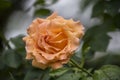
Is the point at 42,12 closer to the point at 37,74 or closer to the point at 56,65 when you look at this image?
the point at 37,74

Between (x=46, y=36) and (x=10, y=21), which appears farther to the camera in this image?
(x=10, y=21)

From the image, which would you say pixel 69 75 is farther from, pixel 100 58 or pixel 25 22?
pixel 25 22

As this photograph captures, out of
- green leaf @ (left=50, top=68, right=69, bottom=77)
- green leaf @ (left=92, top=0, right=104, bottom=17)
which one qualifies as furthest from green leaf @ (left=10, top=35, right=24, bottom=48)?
green leaf @ (left=50, top=68, right=69, bottom=77)

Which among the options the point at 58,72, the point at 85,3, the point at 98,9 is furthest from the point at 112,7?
the point at 58,72

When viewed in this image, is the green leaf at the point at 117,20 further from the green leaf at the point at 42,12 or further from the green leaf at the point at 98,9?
the green leaf at the point at 42,12

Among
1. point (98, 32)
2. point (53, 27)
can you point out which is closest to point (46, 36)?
point (53, 27)

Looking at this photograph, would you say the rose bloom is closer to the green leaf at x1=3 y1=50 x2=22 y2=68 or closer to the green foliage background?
the green foliage background

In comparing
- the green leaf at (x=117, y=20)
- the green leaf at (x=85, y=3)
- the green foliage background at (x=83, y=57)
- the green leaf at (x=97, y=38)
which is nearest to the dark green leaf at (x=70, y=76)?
the green foliage background at (x=83, y=57)

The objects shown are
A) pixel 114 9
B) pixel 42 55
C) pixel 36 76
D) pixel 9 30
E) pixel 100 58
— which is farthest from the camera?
pixel 9 30
